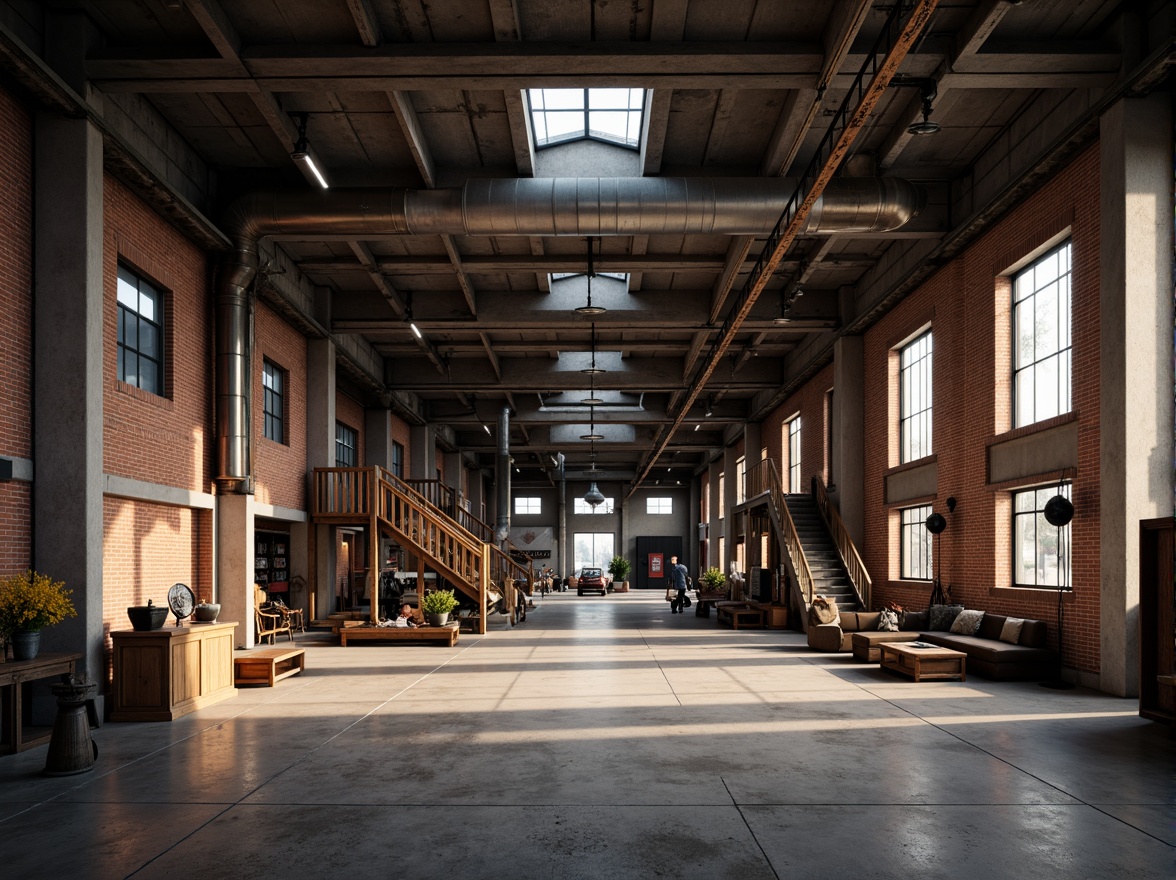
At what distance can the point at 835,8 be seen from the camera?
388 inches

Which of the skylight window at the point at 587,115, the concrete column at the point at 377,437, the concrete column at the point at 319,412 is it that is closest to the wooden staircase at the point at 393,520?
the concrete column at the point at 319,412

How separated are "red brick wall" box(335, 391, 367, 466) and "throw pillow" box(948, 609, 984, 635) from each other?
15.3 meters

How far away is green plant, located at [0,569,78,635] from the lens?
8352 millimetres

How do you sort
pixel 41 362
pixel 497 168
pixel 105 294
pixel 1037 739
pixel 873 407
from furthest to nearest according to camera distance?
1. pixel 873 407
2. pixel 497 168
3. pixel 105 294
4. pixel 41 362
5. pixel 1037 739

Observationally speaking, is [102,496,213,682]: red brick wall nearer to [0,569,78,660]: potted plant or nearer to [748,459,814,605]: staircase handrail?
[0,569,78,660]: potted plant

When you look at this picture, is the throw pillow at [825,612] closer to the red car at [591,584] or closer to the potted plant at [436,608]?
the potted plant at [436,608]

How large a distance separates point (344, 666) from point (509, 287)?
29.8ft

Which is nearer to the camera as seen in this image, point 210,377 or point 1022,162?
point 1022,162

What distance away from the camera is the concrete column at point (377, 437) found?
26.5 m

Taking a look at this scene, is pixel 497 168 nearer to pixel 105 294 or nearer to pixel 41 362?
pixel 105 294

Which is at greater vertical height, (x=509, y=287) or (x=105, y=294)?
(x=509, y=287)

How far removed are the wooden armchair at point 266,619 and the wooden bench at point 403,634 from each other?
1.15 m

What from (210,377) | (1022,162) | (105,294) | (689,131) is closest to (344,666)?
(210,377)

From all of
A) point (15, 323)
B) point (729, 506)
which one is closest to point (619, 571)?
point (729, 506)
